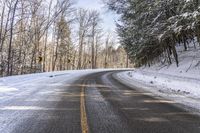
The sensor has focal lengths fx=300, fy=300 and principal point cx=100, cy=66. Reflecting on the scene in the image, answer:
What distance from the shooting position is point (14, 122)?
24.0ft

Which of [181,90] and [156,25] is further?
[156,25]

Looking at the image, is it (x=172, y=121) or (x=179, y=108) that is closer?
(x=172, y=121)

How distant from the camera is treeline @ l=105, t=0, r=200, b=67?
17.7 m

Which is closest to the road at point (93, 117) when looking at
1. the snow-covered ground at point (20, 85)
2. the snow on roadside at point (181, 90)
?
the snow on roadside at point (181, 90)

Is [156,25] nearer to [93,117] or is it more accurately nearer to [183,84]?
[183,84]

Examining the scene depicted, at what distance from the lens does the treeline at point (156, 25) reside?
1769 cm

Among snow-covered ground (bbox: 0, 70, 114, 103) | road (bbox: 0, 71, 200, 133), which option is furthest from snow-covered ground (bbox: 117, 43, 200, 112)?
snow-covered ground (bbox: 0, 70, 114, 103)

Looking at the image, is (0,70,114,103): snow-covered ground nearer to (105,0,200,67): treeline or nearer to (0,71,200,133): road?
(0,71,200,133): road

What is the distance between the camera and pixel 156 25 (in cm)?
2312

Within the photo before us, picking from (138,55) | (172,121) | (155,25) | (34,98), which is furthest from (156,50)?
(172,121)

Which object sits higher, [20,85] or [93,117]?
[20,85]

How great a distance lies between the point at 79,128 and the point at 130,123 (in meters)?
1.38

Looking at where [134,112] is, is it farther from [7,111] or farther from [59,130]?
[7,111]

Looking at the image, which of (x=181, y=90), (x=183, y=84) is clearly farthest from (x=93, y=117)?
(x=183, y=84)
